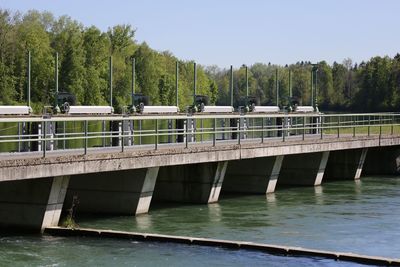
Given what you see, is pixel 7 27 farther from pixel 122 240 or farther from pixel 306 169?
pixel 122 240

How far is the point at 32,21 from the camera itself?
96.1m

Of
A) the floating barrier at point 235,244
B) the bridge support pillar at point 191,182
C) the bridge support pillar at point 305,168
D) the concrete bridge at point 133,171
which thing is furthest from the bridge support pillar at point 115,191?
the bridge support pillar at point 305,168

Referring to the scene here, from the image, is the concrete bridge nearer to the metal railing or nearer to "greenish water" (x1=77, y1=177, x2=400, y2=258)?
the metal railing

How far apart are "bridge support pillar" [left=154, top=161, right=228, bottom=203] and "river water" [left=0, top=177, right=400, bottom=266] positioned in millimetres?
607

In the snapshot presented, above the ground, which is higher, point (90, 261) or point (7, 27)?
point (7, 27)

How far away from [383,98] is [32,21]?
6994 cm

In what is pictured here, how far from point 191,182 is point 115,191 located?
13.3 ft

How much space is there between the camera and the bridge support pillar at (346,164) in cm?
3944

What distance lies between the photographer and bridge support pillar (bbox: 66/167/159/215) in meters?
23.8

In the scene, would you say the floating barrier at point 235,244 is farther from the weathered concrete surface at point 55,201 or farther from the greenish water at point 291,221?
the greenish water at point 291,221

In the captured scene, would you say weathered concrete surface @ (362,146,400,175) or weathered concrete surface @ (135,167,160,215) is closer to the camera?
weathered concrete surface @ (135,167,160,215)

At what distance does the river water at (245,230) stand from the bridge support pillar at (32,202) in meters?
0.68

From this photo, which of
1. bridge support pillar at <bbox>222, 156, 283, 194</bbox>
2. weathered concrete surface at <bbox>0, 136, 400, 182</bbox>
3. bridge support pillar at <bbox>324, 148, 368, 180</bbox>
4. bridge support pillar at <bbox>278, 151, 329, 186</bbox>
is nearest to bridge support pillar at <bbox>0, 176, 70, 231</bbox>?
weathered concrete surface at <bbox>0, 136, 400, 182</bbox>

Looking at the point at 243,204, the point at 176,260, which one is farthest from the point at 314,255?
the point at 243,204
